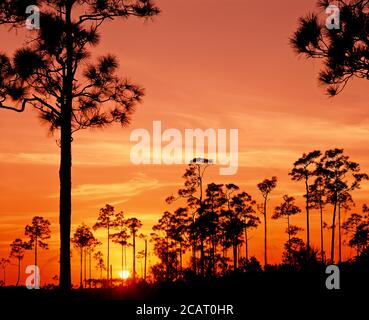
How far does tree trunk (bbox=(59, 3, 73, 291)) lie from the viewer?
15.7 m

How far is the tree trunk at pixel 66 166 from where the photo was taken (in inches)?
617

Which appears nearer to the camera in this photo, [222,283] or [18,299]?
[18,299]

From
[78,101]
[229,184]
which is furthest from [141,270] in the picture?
[78,101]

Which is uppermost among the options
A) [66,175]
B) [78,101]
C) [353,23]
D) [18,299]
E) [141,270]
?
[353,23]

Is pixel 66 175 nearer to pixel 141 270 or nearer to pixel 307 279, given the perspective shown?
pixel 307 279

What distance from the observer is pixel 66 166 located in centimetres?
1594

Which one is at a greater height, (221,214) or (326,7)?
(326,7)

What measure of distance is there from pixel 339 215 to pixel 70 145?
135 ft
